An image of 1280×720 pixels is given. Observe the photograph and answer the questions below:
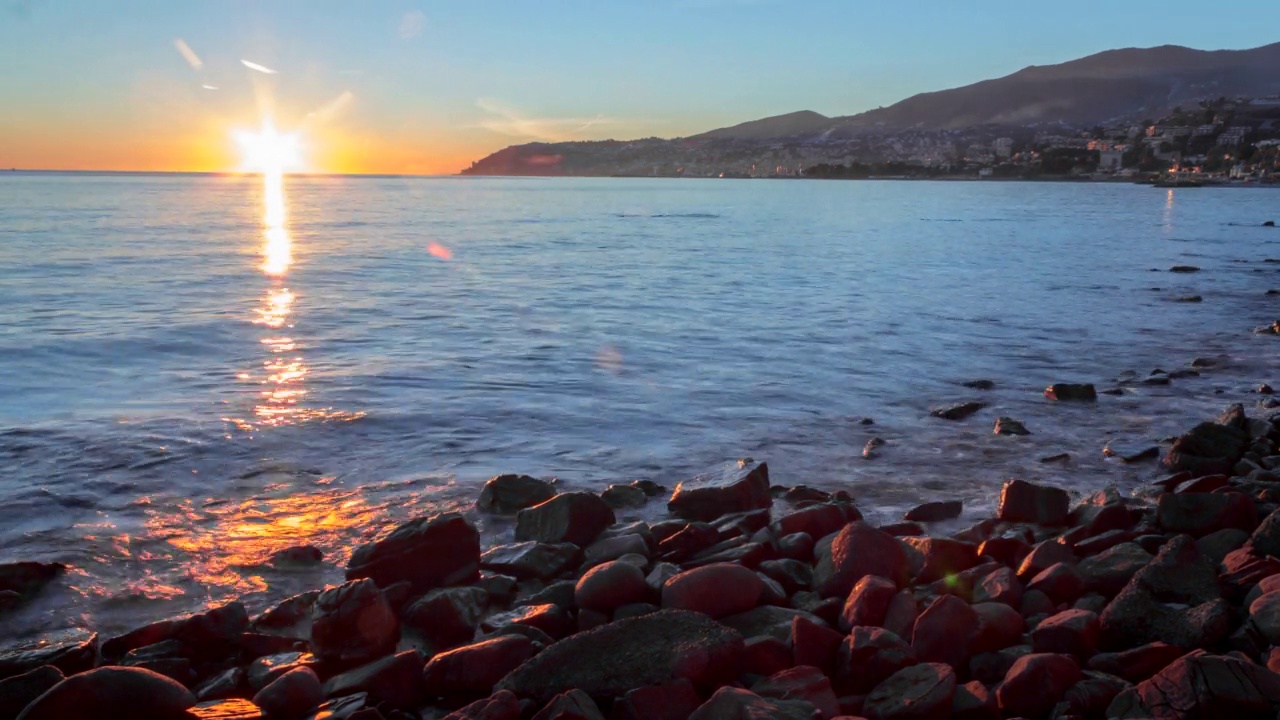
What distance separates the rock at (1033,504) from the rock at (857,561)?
5.46 feet

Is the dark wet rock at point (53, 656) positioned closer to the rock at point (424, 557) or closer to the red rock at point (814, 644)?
the rock at point (424, 557)

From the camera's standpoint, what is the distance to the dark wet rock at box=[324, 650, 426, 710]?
4605 millimetres

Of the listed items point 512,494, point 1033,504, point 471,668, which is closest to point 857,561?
point 1033,504

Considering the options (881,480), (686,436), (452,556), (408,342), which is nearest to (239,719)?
(452,556)

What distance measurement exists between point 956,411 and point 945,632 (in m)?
6.58

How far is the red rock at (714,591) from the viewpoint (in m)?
5.24

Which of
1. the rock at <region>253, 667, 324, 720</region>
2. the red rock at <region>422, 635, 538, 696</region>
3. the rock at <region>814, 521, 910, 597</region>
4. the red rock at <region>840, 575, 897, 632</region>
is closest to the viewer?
the rock at <region>253, 667, 324, 720</region>

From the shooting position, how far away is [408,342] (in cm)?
1670

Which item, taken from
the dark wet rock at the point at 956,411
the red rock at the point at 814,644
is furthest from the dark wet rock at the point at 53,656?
the dark wet rock at the point at 956,411

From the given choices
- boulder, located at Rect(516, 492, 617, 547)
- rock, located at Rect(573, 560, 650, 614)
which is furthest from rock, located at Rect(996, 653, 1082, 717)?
boulder, located at Rect(516, 492, 617, 547)

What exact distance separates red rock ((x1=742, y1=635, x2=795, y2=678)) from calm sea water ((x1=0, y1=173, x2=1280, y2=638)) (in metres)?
2.93

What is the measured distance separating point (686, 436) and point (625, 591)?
Answer: 4846 millimetres

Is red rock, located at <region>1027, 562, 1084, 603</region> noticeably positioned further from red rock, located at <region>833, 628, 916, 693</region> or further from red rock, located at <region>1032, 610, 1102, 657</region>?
red rock, located at <region>833, 628, 916, 693</region>

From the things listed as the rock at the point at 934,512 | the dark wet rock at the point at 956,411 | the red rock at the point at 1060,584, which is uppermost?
the red rock at the point at 1060,584
